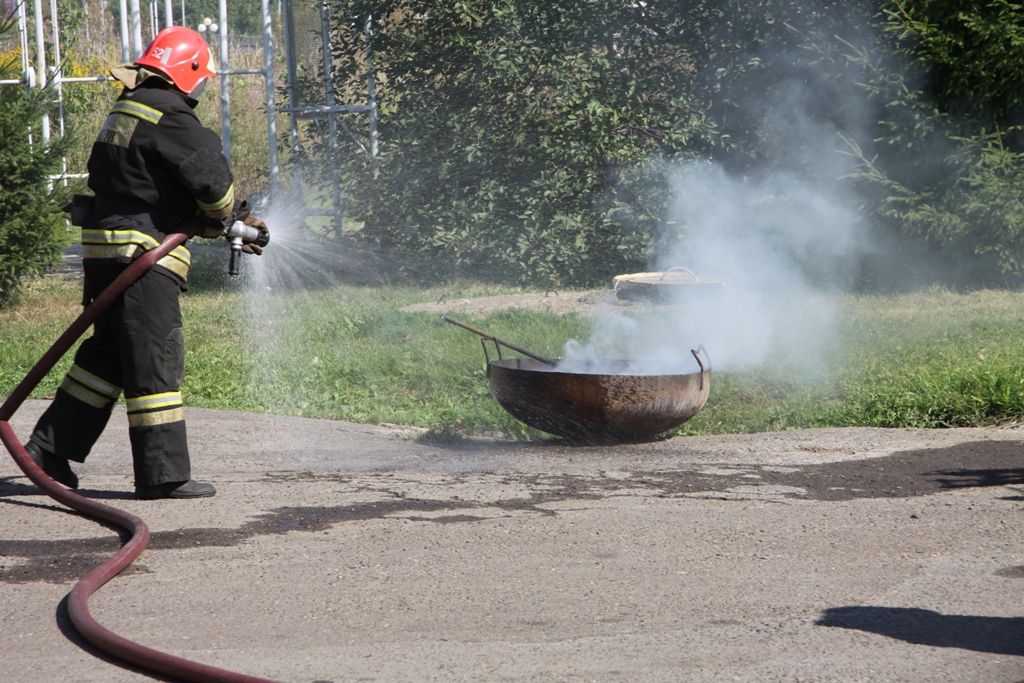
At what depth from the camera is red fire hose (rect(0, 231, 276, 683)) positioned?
11.5ft

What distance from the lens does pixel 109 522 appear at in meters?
5.20

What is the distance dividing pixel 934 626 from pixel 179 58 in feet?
12.8

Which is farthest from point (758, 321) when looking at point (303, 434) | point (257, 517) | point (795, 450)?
point (257, 517)

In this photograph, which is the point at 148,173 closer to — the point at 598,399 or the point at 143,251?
the point at 143,251

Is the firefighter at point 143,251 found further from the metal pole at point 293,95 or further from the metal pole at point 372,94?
the metal pole at point 293,95

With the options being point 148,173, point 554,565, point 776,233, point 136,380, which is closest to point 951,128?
point 776,233

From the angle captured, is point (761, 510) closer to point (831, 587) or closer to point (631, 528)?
point (631, 528)

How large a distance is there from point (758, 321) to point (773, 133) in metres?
4.22

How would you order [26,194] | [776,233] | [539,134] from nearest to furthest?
1. [26,194]
2. [776,233]
3. [539,134]

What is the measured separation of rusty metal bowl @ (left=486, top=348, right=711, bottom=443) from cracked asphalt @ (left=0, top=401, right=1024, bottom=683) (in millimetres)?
187

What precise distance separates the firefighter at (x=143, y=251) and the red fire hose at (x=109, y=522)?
7 cm

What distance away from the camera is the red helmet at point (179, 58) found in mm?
5645

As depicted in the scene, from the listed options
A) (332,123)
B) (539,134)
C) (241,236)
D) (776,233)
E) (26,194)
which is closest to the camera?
(241,236)

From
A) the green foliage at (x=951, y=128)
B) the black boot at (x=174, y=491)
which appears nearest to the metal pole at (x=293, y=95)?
the green foliage at (x=951, y=128)
